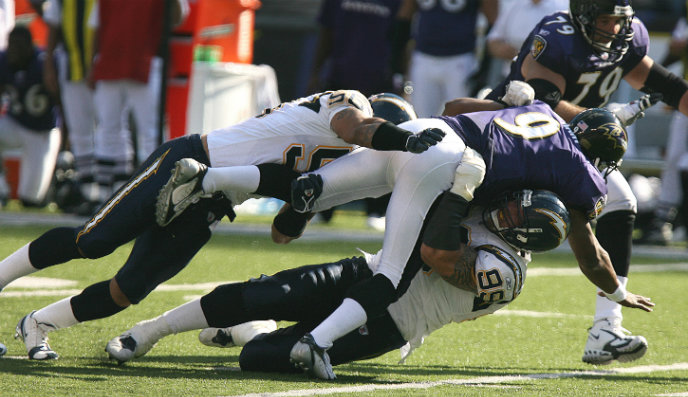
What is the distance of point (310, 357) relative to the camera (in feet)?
11.5

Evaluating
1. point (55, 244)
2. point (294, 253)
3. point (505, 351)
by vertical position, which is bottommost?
point (294, 253)

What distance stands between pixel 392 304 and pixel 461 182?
49 cm

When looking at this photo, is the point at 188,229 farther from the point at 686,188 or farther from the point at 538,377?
the point at 686,188

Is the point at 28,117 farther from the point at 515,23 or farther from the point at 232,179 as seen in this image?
the point at 232,179

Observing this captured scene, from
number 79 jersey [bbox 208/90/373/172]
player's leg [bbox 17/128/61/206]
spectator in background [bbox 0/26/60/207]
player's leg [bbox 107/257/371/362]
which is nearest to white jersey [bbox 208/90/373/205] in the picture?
number 79 jersey [bbox 208/90/373/172]

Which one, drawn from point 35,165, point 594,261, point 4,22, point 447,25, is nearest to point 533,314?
point 594,261

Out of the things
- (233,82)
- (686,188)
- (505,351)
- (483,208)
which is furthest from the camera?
(233,82)

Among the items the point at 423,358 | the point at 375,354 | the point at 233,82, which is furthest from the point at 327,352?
the point at 233,82

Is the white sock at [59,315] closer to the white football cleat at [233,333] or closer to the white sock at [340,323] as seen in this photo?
the white football cleat at [233,333]

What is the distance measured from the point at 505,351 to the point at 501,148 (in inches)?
36.2

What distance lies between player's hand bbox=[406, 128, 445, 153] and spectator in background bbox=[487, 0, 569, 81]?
14.1 feet

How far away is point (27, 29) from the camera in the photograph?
8578 millimetres

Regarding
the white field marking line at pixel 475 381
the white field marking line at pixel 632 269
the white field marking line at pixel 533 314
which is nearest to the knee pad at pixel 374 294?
the white field marking line at pixel 475 381

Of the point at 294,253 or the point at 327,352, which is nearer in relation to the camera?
the point at 327,352
